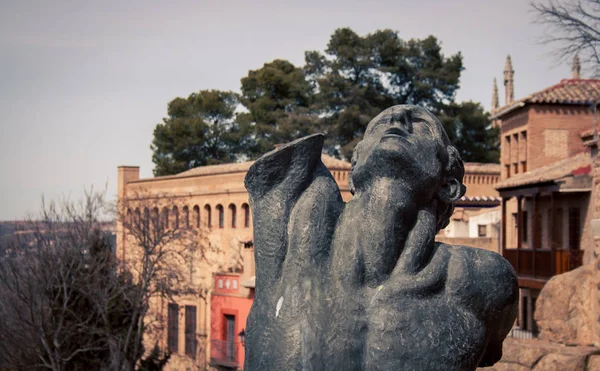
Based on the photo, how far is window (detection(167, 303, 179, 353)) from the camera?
36844 mm

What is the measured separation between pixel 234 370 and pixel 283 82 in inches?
792

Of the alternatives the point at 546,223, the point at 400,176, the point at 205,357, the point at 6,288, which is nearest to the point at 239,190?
the point at 205,357

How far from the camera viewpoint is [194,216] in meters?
37.6

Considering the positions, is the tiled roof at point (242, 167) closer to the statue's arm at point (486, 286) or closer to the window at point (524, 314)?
the window at point (524, 314)

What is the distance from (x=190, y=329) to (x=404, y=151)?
32.5 metres

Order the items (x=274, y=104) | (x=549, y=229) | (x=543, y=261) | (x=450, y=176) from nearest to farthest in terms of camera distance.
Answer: (x=450, y=176) → (x=543, y=261) → (x=549, y=229) → (x=274, y=104)

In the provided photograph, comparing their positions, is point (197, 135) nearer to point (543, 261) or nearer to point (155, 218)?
point (155, 218)

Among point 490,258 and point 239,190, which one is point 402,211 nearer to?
point 490,258

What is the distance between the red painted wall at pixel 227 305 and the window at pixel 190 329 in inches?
67.7

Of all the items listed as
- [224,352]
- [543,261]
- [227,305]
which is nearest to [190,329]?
[227,305]

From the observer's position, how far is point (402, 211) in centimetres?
417

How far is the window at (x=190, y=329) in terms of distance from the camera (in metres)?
35.5

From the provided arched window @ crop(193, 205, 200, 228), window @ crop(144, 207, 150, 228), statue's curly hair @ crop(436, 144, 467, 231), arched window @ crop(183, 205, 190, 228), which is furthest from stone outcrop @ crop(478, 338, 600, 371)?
arched window @ crop(193, 205, 200, 228)

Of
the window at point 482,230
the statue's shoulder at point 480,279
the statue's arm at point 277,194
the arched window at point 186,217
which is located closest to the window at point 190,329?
the arched window at point 186,217
